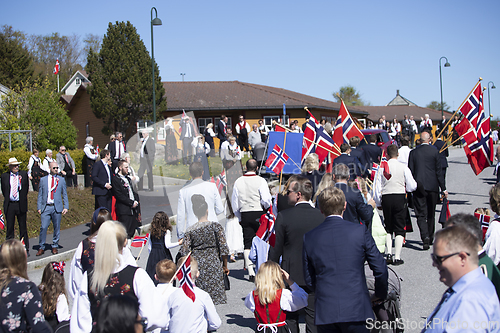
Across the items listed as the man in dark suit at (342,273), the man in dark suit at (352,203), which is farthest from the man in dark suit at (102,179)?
the man in dark suit at (342,273)

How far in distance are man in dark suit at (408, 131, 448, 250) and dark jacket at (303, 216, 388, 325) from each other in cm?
549

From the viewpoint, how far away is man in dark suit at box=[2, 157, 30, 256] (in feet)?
31.7

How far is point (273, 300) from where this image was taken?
406cm

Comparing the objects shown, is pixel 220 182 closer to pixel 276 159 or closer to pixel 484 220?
pixel 276 159

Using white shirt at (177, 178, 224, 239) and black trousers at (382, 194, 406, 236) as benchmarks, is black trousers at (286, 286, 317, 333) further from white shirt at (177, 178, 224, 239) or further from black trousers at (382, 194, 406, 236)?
black trousers at (382, 194, 406, 236)

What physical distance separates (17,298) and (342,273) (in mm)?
2400

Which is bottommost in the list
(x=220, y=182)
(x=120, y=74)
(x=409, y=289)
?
(x=409, y=289)

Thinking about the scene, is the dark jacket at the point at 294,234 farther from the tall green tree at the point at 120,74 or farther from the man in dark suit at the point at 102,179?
the tall green tree at the point at 120,74

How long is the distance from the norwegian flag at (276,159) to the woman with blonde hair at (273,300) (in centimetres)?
655

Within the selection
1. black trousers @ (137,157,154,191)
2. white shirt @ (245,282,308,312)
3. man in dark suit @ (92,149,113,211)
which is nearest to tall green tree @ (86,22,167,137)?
black trousers @ (137,157,154,191)

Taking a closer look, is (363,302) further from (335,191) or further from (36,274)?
(36,274)

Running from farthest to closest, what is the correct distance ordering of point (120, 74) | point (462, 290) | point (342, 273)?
1. point (120, 74)
2. point (342, 273)
3. point (462, 290)

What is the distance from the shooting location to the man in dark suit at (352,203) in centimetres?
542

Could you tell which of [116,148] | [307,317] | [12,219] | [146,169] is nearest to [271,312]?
[307,317]
